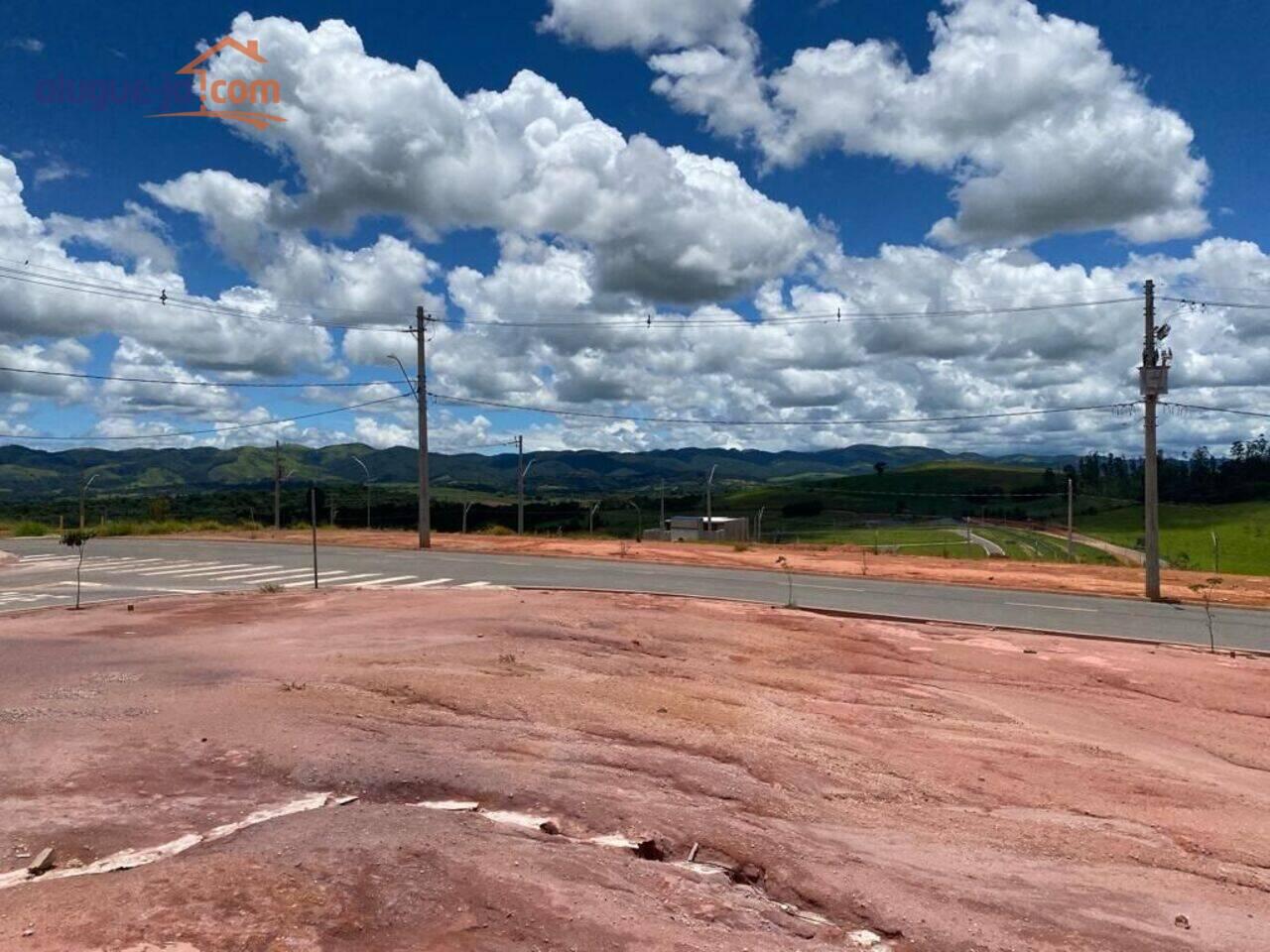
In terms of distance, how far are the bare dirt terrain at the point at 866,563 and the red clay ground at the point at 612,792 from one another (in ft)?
40.9

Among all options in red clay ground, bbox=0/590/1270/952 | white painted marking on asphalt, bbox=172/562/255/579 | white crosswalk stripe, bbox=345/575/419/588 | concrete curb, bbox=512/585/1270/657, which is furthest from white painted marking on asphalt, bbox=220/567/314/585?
red clay ground, bbox=0/590/1270/952

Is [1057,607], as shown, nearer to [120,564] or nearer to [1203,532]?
[120,564]

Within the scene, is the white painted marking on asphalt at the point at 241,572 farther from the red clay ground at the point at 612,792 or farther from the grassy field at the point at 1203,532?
the grassy field at the point at 1203,532

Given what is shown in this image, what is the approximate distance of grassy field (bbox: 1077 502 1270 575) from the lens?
56750 mm

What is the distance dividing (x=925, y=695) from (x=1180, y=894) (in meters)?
5.55

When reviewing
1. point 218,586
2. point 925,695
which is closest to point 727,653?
point 925,695

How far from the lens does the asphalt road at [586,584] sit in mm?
18891

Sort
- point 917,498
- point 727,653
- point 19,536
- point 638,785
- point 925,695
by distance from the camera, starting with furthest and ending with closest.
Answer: point 917,498, point 19,536, point 727,653, point 925,695, point 638,785

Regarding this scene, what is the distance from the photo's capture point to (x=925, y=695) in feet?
38.3

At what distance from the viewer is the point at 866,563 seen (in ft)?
99.0

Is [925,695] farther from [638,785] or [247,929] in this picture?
[247,929]

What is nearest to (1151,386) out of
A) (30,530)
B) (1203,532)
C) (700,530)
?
(700,530)

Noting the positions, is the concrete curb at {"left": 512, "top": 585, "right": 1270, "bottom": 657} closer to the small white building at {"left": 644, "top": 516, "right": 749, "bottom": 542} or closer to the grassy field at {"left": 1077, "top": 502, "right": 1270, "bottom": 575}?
the small white building at {"left": 644, "top": 516, "right": 749, "bottom": 542}

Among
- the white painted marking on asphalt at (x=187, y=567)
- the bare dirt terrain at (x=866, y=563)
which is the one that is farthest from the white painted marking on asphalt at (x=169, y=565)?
the bare dirt terrain at (x=866, y=563)
